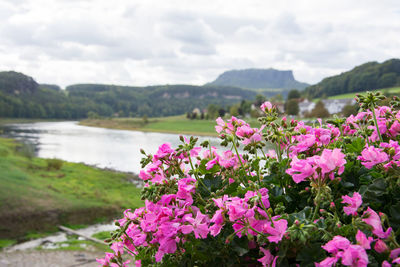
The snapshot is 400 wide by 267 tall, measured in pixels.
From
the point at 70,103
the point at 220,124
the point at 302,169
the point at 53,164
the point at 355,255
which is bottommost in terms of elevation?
the point at 53,164

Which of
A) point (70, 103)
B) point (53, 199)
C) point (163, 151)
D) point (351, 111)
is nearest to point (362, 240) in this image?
point (163, 151)

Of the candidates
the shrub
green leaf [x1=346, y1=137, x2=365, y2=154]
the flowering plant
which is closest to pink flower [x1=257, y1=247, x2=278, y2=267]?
the flowering plant

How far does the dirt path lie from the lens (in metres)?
10.1

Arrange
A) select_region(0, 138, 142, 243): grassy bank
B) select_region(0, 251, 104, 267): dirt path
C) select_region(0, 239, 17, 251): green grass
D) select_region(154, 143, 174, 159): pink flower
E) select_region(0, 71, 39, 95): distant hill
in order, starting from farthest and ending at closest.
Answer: select_region(0, 71, 39, 95): distant hill
select_region(0, 138, 142, 243): grassy bank
select_region(0, 239, 17, 251): green grass
select_region(0, 251, 104, 267): dirt path
select_region(154, 143, 174, 159): pink flower

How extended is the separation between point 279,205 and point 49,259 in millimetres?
11213

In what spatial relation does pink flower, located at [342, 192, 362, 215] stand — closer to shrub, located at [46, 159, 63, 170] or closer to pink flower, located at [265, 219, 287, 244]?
pink flower, located at [265, 219, 287, 244]

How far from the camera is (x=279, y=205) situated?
1126 mm

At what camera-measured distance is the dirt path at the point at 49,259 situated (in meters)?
10.1

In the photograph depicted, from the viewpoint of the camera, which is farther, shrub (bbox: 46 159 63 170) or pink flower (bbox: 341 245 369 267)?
shrub (bbox: 46 159 63 170)

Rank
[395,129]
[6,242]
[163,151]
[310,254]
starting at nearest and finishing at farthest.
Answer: [310,254], [163,151], [395,129], [6,242]

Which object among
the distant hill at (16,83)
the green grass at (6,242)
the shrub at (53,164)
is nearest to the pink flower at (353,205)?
the green grass at (6,242)

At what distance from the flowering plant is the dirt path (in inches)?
385

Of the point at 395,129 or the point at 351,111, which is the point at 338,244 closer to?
the point at 395,129

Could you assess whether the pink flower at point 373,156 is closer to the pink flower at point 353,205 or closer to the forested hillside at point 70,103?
the pink flower at point 353,205
